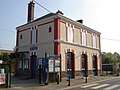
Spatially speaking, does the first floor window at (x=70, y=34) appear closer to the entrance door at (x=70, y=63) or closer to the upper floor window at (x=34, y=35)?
the entrance door at (x=70, y=63)

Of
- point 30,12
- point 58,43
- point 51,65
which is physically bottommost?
point 51,65

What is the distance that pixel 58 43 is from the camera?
22.1 m

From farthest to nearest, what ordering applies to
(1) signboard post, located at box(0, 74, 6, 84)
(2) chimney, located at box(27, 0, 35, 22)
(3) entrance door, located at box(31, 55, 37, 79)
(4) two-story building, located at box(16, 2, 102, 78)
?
(2) chimney, located at box(27, 0, 35, 22) < (3) entrance door, located at box(31, 55, 37, 79) < (4) two-story building, located at box(16, 2, 102, 78) < (1) signboard post, located at box(0, 74, 6, 84)

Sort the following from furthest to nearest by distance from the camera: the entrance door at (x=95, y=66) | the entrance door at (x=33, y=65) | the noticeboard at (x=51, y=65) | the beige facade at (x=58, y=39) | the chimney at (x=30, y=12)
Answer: the entrance door at (x=95, y=66)
the chimney at (x=30, y=12)
the entrance door at (x=33, y=65)
the beige facade at (x=58, y=39)
the noticeboard at (x=51, y=65)

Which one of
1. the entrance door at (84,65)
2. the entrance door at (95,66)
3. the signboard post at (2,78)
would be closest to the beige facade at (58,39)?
the entrance door at (84,65)

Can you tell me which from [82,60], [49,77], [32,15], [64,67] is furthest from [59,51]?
[32,15]

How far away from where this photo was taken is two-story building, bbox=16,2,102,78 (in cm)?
2269

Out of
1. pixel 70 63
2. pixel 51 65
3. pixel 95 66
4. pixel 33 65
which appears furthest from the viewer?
pixel 95 66

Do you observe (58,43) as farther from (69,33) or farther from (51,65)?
(51,65)

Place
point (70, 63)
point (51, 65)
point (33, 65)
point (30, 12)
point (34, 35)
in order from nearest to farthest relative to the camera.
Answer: point (51, 65), point (70, 63), point (33, 65), point (34, 35), point (30, 12)

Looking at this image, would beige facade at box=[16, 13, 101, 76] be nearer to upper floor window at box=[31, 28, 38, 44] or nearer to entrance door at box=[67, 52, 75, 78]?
upper floor window at box=[31, 28, 38, 44]

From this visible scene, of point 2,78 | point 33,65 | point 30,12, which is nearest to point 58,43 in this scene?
point 33,65

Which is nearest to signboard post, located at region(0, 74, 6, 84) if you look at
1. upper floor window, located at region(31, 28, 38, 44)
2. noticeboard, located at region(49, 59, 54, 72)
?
noticeboard, located at region(49, 59, 54, 72)

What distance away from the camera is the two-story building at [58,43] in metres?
22.7
